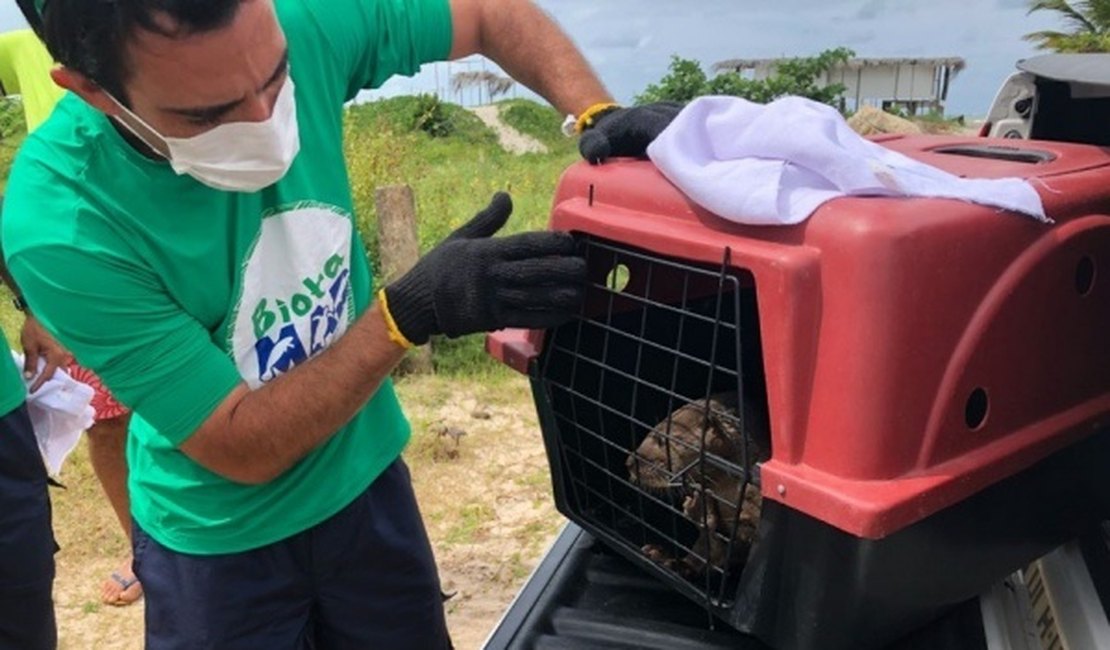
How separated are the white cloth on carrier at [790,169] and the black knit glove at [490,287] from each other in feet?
0.62

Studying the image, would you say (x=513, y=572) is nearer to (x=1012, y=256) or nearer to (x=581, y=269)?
(x=581, y=269)

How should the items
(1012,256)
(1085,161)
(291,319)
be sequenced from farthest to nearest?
(291,319) < (1085,161) < (1012,256)

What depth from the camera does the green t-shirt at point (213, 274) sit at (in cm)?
137

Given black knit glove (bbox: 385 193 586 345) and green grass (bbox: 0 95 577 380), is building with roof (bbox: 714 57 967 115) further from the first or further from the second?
black knit glove (bbox: 385 193 586 345)

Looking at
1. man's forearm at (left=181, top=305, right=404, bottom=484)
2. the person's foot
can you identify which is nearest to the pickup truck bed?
man's forearm at (left=181, top=305, right=404, bottom=484)

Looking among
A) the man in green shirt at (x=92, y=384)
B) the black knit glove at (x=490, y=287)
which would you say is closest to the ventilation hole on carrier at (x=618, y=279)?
the black knit glove at (x=490, y=287)

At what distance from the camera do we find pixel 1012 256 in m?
1.13

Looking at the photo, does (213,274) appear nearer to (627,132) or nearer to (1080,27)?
(627,132)

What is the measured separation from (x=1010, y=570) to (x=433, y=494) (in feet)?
9.43

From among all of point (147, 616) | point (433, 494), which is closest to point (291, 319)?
point (147, 616)

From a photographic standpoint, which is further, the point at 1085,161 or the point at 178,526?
the point at 178,526

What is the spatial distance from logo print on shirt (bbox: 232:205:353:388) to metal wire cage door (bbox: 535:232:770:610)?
377 mm

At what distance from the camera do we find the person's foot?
3.38 metres

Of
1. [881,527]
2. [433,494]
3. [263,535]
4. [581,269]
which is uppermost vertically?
[581,269]
